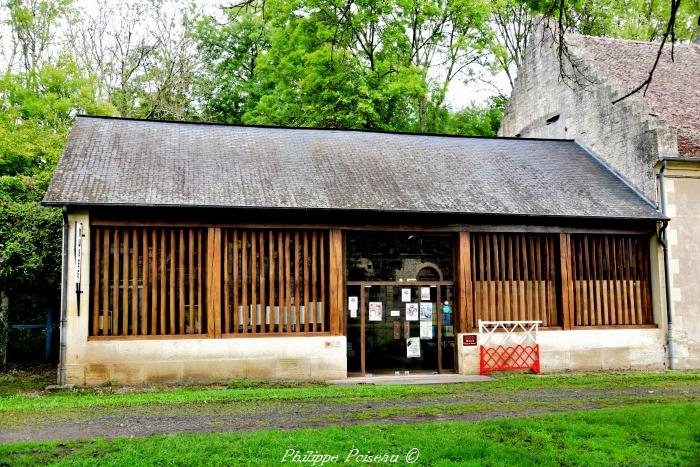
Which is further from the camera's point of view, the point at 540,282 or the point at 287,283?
the point at 540,282

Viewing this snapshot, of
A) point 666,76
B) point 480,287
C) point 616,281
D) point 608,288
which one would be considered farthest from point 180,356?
point 666,76

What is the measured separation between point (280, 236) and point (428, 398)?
514 centimetres

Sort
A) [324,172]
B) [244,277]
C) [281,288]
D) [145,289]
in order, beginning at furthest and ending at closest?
[324,172]
[281,288]
[244,277]
[145,289]

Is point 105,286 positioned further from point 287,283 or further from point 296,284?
point 296,284

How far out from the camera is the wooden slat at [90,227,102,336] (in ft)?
43.4

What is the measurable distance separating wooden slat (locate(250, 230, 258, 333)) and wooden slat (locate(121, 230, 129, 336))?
2649 millimetres

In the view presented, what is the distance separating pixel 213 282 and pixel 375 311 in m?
3.92

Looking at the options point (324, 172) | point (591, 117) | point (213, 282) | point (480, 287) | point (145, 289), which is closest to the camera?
point (145, 289)

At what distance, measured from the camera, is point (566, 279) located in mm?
15812

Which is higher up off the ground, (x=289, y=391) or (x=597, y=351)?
(x=597, y=351)

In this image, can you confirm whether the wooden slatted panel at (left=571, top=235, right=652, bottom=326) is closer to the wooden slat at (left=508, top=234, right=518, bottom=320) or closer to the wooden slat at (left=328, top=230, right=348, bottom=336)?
the wooden slat at (left=508, top=234, right=518, bottom=320)

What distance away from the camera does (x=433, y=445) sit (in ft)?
25.0

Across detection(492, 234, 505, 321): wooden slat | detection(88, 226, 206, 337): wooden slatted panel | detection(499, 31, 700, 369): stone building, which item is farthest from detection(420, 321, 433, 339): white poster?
detection(499, 31, 700, 369): stone building

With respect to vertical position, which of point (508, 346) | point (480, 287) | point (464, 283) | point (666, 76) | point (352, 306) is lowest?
point (508, 346)
